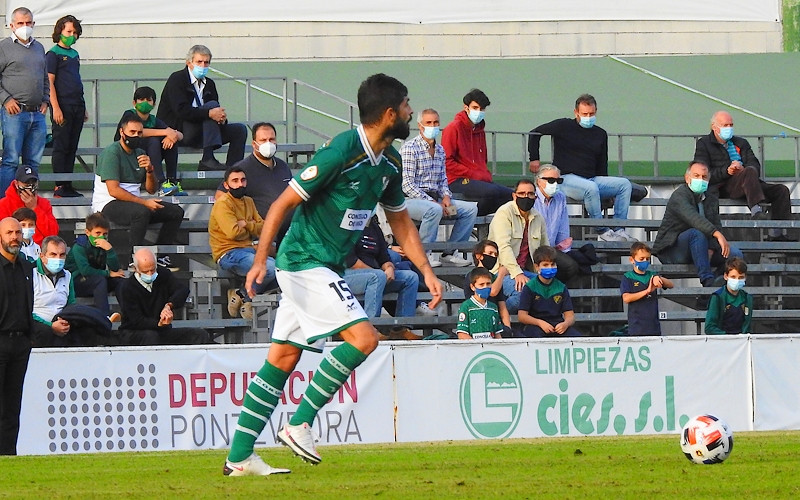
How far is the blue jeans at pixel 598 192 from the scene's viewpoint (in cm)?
1711

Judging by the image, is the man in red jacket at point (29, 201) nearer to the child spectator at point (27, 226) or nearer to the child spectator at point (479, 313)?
the child spectator at point (27, 226)

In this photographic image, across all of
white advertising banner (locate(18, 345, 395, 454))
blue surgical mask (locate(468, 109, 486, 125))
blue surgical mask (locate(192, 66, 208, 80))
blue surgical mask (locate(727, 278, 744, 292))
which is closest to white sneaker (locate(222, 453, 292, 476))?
white advertising banner (locate(18, 345, 395, 454))

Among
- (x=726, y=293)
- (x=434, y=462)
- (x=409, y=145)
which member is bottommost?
(x=434, y=462)

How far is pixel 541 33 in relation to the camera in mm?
22609

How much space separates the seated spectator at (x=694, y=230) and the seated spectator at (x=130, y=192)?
18.3 ft

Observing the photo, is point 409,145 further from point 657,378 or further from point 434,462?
point 434,462

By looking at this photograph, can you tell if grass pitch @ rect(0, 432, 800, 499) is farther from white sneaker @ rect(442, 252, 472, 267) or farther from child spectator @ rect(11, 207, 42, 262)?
white sneaker @ rect(442, 252, 472, 267)

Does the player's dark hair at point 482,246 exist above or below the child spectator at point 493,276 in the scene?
above

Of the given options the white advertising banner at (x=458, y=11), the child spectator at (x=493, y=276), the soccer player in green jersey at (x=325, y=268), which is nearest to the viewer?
the soccer player in green jersey at (x=325, y=268)

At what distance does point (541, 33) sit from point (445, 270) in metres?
7.60

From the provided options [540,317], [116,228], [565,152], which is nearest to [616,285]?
[565,152]

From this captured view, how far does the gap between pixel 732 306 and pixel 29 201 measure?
723 centimetres

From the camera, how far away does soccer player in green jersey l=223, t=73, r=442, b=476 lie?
7602 mm

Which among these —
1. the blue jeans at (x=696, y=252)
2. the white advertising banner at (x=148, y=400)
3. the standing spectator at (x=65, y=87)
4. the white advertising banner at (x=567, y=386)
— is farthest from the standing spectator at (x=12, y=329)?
the blue jeans at (x=696, y=252)
